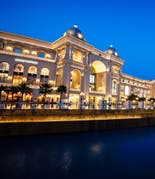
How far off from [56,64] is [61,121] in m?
25.6

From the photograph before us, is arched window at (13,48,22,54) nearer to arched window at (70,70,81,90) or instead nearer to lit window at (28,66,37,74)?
lit window at (28,66,37,74)

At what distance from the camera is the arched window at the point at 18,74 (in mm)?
39562

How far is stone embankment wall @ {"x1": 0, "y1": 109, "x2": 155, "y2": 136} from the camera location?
20.9 metres

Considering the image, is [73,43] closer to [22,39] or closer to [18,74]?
[22,39]

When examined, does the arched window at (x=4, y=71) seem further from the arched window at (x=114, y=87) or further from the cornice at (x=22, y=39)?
the arched window at (x=114, y=87)

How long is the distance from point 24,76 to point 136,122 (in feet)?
105

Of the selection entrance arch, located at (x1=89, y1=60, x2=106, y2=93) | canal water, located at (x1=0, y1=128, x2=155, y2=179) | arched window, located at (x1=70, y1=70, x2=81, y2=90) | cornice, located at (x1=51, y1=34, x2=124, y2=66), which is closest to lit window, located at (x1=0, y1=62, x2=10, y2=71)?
cornice, located at (x1=51, y1=34, x2=124, y2=66)

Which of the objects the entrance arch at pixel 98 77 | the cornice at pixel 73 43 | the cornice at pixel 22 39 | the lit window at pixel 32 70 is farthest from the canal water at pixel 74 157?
the entrance arch at pixel 98 77

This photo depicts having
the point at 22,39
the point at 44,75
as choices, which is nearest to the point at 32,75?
the point at 44,75

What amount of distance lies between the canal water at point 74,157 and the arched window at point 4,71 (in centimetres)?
2276

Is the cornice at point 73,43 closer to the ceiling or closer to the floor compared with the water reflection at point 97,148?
closer to the ceiling

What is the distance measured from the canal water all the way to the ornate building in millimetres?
16271

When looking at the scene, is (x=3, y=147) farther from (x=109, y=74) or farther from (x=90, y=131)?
(x=109, y=74)

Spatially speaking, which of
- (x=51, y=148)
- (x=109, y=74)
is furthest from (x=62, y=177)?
(x=109, y=74)
